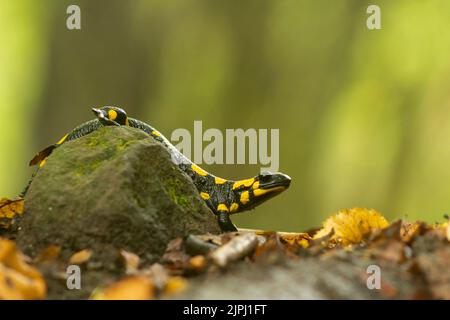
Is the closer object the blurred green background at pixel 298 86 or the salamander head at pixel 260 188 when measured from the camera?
the salamander head at pixel 260 188

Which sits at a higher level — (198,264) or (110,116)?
(110,116)

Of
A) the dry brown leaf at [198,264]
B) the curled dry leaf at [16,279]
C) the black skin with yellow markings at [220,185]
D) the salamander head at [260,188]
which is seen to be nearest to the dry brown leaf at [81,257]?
the curled dry leaf at [16,279]

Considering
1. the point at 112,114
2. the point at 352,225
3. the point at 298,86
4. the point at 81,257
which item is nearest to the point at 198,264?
the point at 81,257

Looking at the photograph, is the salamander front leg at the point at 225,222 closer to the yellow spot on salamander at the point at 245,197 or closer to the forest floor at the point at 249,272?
the yellow spot on salamander at the point at 245,197

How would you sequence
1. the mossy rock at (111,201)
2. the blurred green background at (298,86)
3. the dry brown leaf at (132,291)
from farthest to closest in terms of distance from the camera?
the blurred green background at (298,86) → the mossy rock at (111,201) → the dry brown leaf at (132,291)

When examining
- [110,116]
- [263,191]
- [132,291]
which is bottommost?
[263,191]

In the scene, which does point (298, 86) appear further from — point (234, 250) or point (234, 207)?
point (234, 250)
